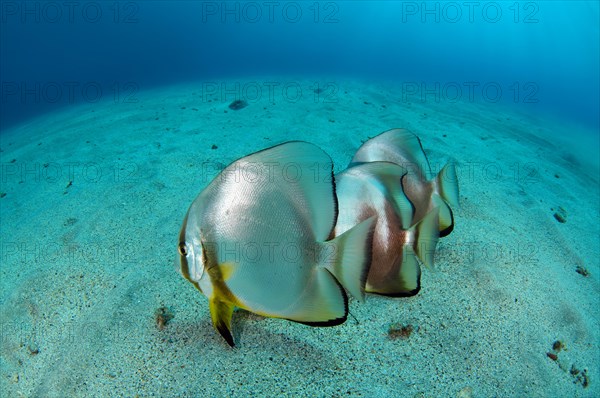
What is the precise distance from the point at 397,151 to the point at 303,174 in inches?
46.0

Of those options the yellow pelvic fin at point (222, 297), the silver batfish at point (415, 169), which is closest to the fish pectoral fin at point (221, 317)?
the yellow pelvic fin at point (222, 297)

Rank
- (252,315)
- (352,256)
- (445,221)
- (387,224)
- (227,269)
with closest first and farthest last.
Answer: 1. (227,269)
2. (352,256)
3. (387,224)
4. (252,315)
5. (445,221)

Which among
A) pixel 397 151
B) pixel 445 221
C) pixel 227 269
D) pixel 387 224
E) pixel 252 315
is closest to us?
pixel 227 269

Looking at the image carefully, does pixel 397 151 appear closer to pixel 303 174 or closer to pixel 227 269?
pixel 303 174

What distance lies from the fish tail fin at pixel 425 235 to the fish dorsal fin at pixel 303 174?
617 millimetres

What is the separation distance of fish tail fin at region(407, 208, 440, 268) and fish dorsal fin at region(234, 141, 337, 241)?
24.3 inches

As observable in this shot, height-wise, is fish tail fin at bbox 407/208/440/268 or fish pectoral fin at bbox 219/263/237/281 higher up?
fish pectoral fin at bbox 219/263/237/281

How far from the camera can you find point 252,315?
1882mm

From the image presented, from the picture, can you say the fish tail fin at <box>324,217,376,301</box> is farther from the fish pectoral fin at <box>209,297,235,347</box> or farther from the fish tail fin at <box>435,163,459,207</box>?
the fish tail fin at <box>435,163,459,207</box>

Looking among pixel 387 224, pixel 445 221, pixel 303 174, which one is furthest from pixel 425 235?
pixel 303 174

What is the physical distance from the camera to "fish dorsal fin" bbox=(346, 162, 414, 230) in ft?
5.17

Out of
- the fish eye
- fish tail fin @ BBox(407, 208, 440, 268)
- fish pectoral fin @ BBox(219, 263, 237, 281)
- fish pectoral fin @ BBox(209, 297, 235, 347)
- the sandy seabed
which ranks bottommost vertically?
the sandy seabed

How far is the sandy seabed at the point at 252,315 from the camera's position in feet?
5.41

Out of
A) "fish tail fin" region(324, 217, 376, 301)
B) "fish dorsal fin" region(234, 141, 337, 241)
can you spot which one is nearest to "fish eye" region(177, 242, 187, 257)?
"fish dorsal fin" region(234, 141, 337, 241)
